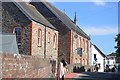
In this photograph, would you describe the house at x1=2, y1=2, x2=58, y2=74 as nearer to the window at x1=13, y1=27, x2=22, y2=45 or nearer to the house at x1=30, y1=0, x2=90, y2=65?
the window at x1=13, y1=27, x2=22, y2=45

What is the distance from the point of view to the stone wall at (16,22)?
2658cm

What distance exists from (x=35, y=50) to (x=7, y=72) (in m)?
18.8

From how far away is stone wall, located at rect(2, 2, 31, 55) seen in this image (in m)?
26.6

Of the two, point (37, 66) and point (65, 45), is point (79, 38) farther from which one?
point (37, 66)

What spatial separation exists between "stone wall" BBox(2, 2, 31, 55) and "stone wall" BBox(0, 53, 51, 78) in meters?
11.6

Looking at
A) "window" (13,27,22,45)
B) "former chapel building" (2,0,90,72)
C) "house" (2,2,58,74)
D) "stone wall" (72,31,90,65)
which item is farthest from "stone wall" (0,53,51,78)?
"stone wall" (72,31,90,65)

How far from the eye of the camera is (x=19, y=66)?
33.3ft

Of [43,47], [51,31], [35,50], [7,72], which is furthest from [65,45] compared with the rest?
[7,72]

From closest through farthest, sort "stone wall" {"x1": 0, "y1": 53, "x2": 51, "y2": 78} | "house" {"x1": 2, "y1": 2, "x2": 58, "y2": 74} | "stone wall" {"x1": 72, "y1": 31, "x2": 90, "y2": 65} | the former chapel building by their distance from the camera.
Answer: "stone wall" {"x1": 0, "y1": 53, "x2": 51, "y2": 78}, "house" {"x1": 2, "y1": 2, "x2": 58, "y2": 74}, the former chapel building, "stone wall" {"x1": 72, "y1": 31, "x2": 90, "y2": 65}

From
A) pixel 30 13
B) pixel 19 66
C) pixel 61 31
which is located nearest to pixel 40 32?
pixel 30 13

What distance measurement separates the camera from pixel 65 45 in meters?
36.9

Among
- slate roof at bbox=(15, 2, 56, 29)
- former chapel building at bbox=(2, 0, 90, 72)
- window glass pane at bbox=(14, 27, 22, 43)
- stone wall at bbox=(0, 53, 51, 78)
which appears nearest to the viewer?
stone wall at bbox=(0, 53, 51, 78)

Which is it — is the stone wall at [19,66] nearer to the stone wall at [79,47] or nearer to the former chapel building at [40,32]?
the former chapel building at [40,32]

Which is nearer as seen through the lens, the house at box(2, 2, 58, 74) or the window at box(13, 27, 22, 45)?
the house at box(2, 2, 58, 74)
